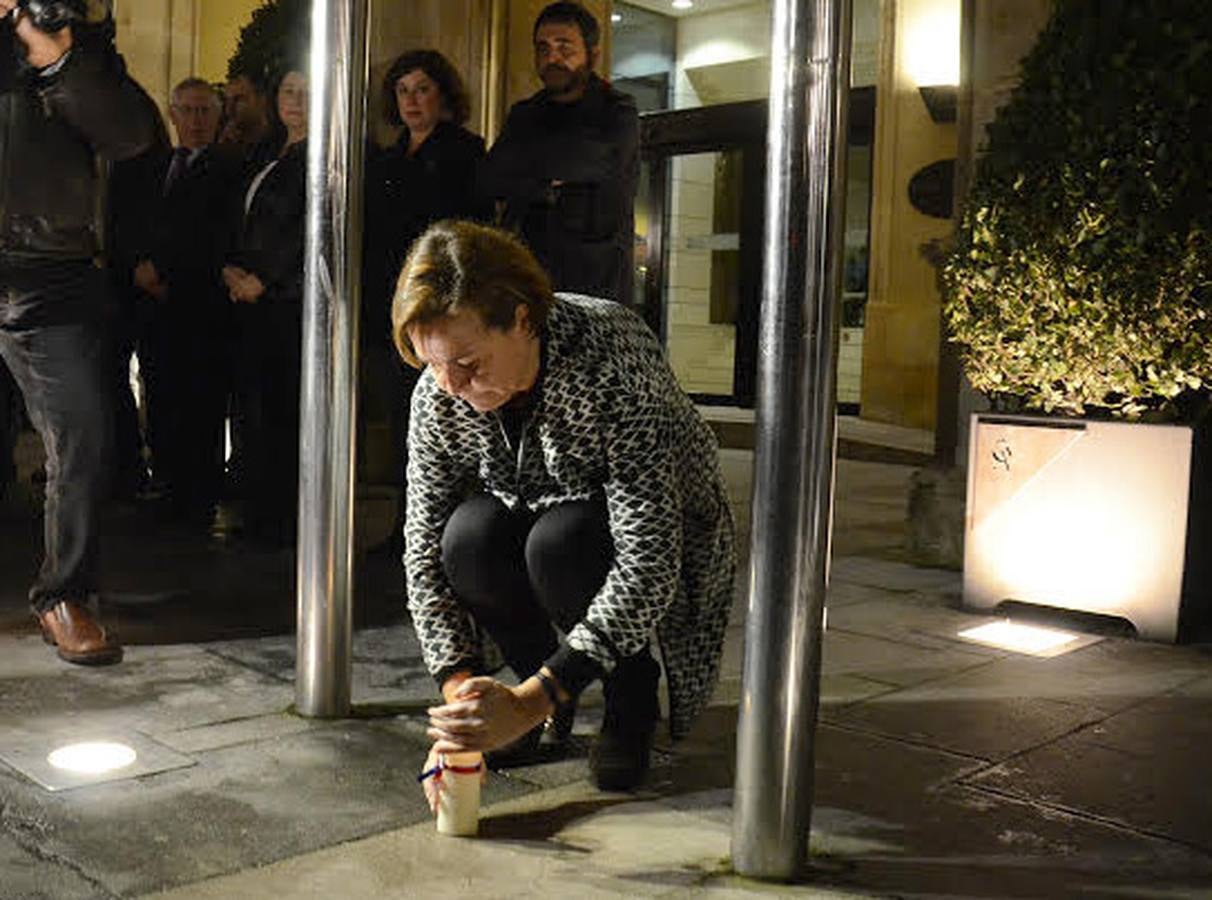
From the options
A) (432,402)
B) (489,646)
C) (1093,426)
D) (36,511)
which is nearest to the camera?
(432,402)

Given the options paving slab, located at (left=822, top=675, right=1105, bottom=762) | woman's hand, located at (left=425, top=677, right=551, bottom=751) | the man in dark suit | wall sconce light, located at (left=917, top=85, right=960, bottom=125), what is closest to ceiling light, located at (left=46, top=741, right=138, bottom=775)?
woman's hand, located at (left=425, top=677, right=551, bottom=751)

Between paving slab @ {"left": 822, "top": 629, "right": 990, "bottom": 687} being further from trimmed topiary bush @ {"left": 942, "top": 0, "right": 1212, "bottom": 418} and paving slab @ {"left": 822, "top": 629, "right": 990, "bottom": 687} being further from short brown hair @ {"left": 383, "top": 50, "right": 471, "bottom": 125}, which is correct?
short brown hair @ {"left": 383, "top": 50, "right": 471, "bottom": 125}

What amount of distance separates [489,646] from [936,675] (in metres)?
1.23

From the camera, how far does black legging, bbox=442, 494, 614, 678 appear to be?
267cm

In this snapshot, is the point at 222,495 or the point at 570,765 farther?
the point at 222,495

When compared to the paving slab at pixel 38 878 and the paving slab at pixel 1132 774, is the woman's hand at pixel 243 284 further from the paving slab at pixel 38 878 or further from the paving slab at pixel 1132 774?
the paving slab at pixel 1132 774

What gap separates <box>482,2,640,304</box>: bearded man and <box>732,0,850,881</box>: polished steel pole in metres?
2.38

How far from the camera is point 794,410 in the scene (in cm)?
222

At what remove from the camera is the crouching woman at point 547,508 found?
7.88 ft

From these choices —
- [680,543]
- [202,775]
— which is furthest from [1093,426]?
[202,775]

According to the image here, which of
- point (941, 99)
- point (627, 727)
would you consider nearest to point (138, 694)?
point (627, 727)

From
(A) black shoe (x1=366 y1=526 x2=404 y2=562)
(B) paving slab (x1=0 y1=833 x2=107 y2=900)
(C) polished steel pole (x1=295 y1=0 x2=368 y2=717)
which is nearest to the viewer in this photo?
(B) paving slab (x1=0 y1=833 x2=107 y2=900)

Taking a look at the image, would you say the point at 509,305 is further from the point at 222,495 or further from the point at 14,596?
the point at 222,495

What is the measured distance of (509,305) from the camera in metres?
2.45
